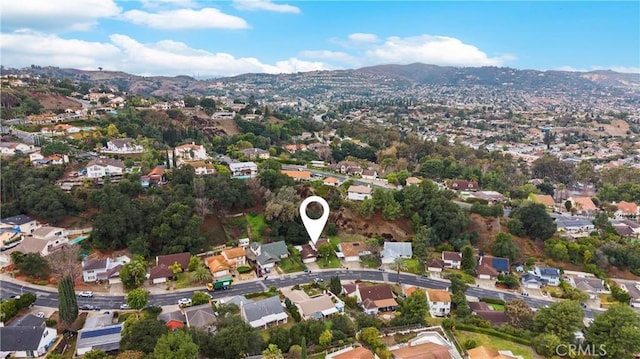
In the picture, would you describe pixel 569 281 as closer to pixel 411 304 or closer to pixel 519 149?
pixel 411 304

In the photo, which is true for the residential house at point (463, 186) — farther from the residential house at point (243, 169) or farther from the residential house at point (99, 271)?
the residential house at point (99, 271)

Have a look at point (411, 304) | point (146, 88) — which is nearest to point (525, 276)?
point (411, 304)

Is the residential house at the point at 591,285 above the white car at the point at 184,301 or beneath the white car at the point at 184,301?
beneath

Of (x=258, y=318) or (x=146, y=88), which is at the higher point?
(x=146, y=88)

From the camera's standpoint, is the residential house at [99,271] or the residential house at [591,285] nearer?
the residential house at [99,271]

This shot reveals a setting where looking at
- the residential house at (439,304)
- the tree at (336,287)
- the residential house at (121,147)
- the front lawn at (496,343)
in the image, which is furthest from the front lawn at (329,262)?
the residential house at (121,147)
